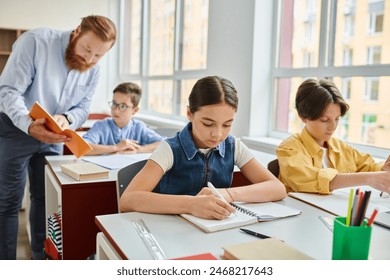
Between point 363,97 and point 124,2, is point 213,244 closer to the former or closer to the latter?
point 363,97

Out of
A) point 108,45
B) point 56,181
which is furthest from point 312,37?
point 56,181

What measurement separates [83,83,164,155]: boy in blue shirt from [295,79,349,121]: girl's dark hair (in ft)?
3.54

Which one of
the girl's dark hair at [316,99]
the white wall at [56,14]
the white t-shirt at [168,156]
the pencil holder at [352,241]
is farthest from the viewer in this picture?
the white wall at [56,14]

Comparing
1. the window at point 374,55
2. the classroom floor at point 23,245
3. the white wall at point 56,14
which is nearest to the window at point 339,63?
the window at point 374,55

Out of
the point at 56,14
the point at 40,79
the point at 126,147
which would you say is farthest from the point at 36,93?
the point at 56,14

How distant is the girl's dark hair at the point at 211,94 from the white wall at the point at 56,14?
397 cm

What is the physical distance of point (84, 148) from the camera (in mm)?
1878

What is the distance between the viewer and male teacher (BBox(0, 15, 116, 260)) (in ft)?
6.34

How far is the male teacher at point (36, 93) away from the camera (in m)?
1.93

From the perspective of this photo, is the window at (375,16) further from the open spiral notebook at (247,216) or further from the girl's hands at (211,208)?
the girl's hands at (211,208)

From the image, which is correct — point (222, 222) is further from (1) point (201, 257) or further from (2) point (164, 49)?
(2) point (164, 49)

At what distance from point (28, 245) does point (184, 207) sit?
Result: 189cm

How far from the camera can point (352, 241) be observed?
31.6 inches

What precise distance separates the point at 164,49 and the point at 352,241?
13.4ft
